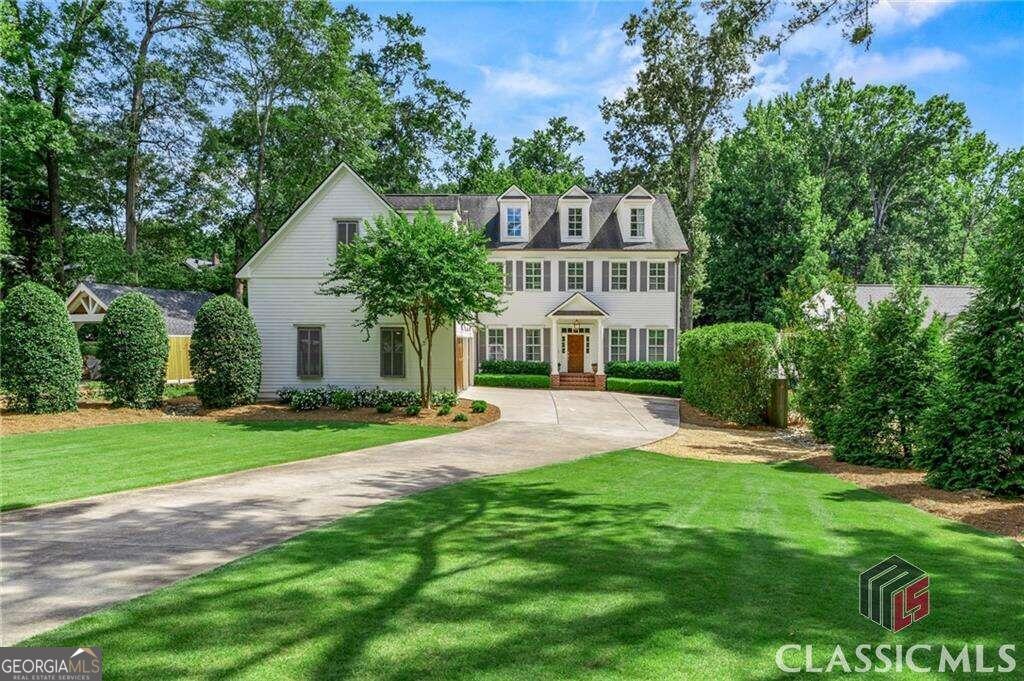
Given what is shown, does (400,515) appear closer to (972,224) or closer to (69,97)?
(69,97)

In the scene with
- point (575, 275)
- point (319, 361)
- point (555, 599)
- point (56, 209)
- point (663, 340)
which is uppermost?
point (56, 209)

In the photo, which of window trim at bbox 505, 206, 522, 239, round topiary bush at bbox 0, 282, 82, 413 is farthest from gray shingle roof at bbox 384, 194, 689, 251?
round topiary bush at bbox 0, 282, 82, 413

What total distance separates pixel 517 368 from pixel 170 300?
19254 millimetres

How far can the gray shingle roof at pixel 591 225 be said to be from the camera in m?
29.0

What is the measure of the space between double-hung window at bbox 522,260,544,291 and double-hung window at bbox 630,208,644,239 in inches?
205

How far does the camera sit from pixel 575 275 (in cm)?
2919

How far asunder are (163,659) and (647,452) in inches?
434

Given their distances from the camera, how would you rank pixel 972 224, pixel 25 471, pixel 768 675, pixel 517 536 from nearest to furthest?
pixel 768 675, pixel 517 536, pixel 25 471, pixel 972 224

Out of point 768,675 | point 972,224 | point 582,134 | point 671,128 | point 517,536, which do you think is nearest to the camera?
point 768,675

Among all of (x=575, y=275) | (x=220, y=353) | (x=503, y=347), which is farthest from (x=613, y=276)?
(x=220, y=353)

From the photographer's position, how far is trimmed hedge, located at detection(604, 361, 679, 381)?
88.5ft

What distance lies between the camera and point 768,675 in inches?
136

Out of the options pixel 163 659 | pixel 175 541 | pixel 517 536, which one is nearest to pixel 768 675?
pixel 517 536

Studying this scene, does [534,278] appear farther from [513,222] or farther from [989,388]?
[989,388]
